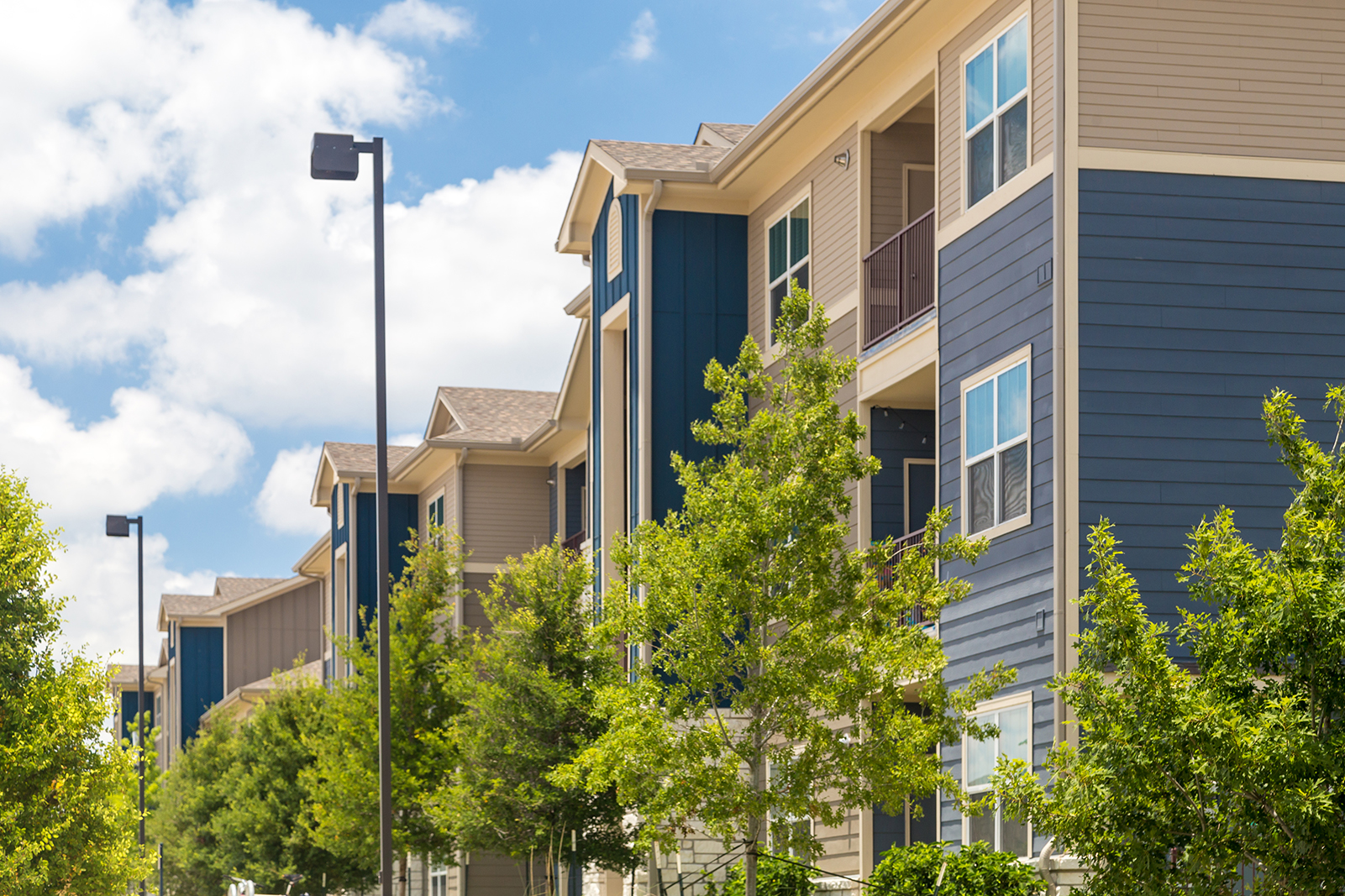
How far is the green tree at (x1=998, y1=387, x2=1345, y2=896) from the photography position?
30.1 ft

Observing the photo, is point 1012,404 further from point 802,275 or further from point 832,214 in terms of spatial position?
point 802,275

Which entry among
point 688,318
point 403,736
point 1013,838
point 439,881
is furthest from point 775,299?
point 439,881

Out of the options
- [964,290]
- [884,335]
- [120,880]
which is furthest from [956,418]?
[120,880]

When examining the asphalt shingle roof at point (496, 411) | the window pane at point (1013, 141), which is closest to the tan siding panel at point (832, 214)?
the window pane at point (1013, 141)

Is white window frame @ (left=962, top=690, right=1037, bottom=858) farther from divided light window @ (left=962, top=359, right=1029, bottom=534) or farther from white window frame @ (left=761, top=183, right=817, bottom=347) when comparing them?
white window frame @ (left=761, top=183, right=817, bottom=347)

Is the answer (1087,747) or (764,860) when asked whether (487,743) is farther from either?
(1087,747)

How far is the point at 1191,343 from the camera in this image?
55.3ft

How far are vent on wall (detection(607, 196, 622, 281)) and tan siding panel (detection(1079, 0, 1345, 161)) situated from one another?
38.5 ft

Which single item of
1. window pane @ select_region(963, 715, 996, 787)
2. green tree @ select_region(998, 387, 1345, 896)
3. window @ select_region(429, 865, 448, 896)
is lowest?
window @ select_region(429, 865, 448, 896)

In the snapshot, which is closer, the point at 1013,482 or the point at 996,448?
the point at 1013,482

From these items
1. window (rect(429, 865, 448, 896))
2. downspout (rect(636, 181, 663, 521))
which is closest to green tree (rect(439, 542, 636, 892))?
downspout (rect(636, 181, 663, 521))

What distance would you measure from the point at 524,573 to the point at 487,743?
267 centimetres

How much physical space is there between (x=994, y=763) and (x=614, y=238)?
13513mm

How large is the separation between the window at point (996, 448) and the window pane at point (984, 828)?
306cm
